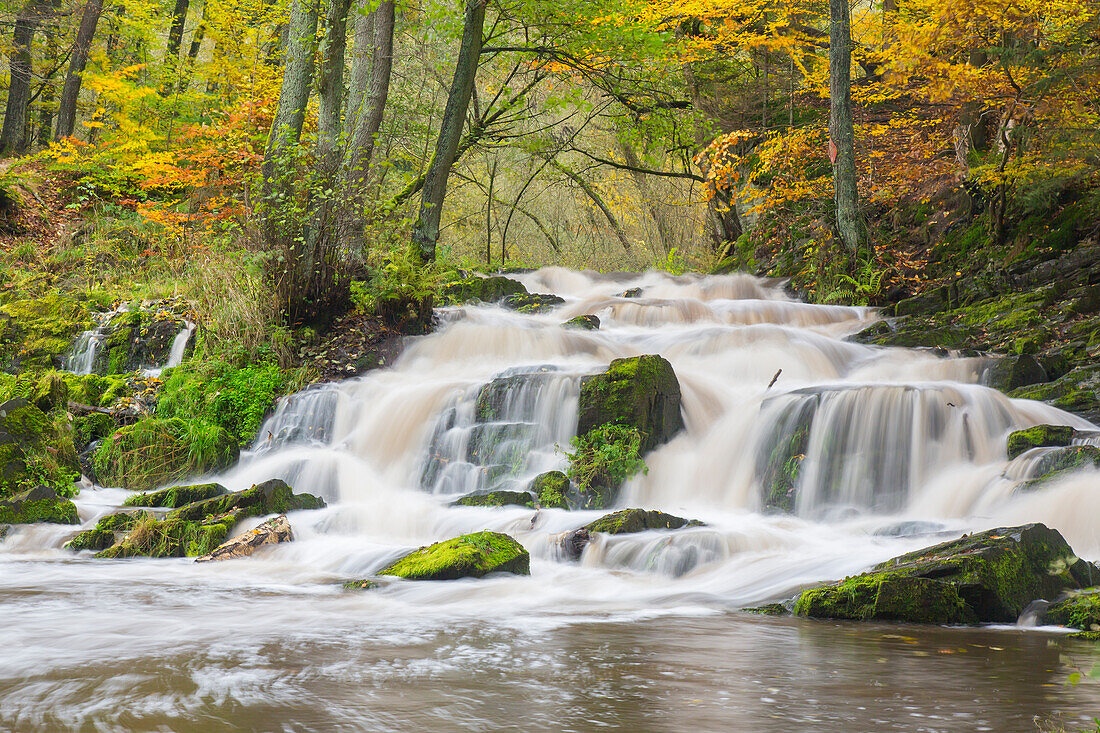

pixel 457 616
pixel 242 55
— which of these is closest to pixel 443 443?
pixel 457 616

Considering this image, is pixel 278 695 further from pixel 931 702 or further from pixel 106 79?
pixel 106 79

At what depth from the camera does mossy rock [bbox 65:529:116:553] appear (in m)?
6.53

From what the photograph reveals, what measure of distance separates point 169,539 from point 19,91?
15699 mm

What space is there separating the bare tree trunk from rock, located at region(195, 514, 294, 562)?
13.3 meters

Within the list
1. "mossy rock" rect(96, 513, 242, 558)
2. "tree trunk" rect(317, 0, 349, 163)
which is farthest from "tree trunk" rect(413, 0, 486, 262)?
"mossy rock" rect(96, 513, 242, 558)

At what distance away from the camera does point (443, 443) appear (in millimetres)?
9039

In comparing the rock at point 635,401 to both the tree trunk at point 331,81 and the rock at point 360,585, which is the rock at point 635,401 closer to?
the rock at point 360,585

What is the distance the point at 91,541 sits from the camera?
6551 millimetres

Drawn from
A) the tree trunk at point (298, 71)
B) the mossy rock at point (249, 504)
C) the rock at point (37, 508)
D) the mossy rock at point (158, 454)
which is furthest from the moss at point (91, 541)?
the tree trunk at point (298, 71)

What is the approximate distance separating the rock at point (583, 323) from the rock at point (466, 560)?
6.94 metres

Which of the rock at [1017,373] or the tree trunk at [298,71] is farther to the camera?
the tree trunk at [298,71]

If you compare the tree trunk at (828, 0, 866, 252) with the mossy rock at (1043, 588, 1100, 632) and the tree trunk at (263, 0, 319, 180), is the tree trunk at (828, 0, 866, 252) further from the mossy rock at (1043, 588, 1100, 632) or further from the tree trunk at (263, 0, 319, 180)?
the mossy rock at (1043, 588, 1100, 632)

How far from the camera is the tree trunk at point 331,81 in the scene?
10594 mm

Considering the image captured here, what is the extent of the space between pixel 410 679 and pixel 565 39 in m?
12.4
